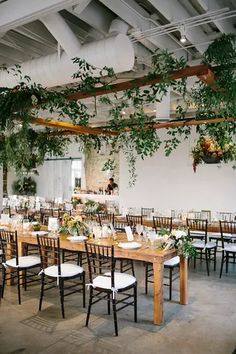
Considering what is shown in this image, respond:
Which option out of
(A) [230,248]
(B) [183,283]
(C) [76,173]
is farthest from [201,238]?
(C) [76,173]

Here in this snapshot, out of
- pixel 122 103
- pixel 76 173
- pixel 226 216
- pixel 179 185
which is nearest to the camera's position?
pixel 122 103

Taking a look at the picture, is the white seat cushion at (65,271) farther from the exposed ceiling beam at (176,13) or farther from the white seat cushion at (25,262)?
the exposed ceiling beam at (176,13)

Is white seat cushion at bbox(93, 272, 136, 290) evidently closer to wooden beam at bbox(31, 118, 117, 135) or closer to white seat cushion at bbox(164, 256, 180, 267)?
white seat cushion at bbox(164, 256, 180, 267)

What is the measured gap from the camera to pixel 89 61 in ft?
14.0

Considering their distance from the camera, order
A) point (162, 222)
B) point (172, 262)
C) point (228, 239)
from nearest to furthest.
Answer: point (172, 262), point (228, 239), point (162, 222)

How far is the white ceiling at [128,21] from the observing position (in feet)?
12.6

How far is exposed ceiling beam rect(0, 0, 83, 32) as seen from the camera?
3.46 meters

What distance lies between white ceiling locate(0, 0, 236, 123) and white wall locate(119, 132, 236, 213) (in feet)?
11.9

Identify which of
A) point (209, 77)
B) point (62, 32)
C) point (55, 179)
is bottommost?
point (55, 179)

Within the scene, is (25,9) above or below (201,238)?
above

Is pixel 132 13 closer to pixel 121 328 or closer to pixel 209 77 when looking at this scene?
pixel 209 77

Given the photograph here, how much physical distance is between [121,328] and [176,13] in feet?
12.3

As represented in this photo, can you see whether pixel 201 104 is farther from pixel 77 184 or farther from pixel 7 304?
pixel 77 184

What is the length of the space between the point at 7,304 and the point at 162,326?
2.10 m
